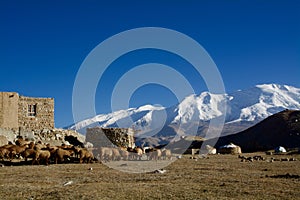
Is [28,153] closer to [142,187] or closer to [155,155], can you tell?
[155,155]

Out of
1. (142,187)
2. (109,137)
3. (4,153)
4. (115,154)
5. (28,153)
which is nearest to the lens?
(142,187)

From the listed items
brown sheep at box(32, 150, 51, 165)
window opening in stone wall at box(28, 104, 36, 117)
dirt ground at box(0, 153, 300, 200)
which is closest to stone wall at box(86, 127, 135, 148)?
window opening in stone wall at box(28, 104, 36, 117)

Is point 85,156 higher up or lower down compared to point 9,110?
lower down

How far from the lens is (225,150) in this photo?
189ft

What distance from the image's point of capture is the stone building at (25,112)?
127 ft

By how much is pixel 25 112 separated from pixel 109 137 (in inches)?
407

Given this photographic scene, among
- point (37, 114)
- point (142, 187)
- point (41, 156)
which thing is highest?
point (37, 114)

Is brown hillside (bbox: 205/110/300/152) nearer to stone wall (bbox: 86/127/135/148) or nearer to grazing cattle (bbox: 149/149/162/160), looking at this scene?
stone wall (bbox: 86/127/135/148)

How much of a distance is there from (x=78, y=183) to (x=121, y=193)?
3.16 metres

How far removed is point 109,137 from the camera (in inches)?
1858

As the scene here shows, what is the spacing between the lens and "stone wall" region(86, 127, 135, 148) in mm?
46625

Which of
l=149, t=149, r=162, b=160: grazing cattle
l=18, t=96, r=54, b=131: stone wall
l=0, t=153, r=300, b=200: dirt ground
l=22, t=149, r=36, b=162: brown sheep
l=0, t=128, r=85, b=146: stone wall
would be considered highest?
l=18, t=96, r=54, b=131: stone wall

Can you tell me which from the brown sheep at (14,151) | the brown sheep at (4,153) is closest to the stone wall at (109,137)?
the brown sheep at (14,151)

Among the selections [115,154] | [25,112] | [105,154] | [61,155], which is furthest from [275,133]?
[61,155]
